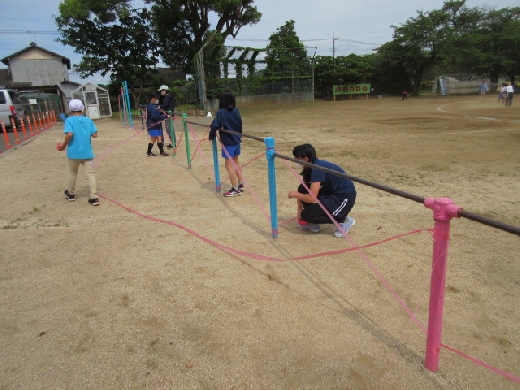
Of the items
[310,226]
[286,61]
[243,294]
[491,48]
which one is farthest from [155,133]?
[491,48]

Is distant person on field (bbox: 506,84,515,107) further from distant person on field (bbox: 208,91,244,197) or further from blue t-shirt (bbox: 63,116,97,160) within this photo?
blue t-shirt (bbox: 63,116,97,160)

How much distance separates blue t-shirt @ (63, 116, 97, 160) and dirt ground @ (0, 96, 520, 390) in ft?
2.47

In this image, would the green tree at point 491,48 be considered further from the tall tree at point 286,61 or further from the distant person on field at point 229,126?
the distant person on field at point 229,126

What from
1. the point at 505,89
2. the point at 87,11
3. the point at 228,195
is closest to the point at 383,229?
the point at 228,195

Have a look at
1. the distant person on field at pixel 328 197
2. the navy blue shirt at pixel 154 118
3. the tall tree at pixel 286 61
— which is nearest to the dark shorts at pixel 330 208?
the distant person on field at pixel 328 197

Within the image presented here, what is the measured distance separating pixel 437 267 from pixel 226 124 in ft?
12.8

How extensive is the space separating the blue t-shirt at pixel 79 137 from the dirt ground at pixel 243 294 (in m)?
0.75

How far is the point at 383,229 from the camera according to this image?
4148 millimetres

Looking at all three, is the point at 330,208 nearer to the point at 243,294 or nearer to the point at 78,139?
the point at 243,294

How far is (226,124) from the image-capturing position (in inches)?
207

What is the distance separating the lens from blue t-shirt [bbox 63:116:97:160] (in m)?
5.01

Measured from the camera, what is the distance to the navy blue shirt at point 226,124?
5242 mm

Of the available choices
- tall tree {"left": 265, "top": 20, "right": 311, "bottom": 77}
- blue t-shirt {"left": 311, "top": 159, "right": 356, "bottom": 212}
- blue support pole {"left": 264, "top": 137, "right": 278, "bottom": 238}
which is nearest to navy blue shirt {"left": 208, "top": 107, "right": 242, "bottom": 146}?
blue support pole {"left": 264, "top": 137, "right": 278, "bottom": 238}

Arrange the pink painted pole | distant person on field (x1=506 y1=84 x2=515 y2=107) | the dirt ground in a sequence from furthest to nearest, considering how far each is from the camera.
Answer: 1. distant person on field (x1=506 y1=84 x2=515 y2=107)
2. the dirt ground
3. the pink painted pole
